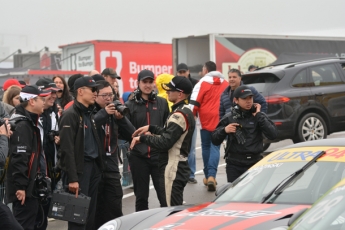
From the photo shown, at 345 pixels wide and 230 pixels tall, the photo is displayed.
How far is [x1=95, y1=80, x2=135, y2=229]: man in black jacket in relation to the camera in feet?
24.5

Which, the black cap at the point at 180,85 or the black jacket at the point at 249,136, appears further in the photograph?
the black jacket at the point at 249,136

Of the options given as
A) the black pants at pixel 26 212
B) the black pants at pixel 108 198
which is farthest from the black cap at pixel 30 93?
the black pants at pixel 108 198

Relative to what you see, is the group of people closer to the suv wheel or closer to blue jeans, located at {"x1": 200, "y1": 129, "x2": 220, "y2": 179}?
blue jeans, located at {"x1": 200, "y1": 129, "x2": 220, "y2": 179}

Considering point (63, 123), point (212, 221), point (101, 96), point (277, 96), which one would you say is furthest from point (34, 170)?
point (277, 96)

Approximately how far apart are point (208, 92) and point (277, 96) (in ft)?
9.08

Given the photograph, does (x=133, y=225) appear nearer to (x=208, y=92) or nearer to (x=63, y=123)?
(x=63, y=123)

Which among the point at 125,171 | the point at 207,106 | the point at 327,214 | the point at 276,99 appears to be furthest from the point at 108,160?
the point at 276,99

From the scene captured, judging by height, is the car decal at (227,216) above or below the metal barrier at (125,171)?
above

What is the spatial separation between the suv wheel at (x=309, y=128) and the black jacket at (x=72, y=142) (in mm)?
7316

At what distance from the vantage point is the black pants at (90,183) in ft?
23.4

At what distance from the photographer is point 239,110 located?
818cm

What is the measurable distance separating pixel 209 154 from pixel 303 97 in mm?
3364

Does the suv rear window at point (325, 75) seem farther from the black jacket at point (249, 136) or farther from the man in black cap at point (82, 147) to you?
the man in black cap at point (82, 147)

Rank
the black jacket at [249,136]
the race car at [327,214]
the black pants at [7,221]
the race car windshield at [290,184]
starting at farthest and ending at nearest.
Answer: the black jacket at [249,136] < the black pants at [7,221] < the race car windshield at [290,184] < the race car at [327,214]
